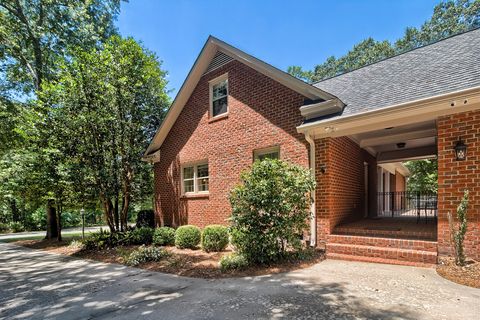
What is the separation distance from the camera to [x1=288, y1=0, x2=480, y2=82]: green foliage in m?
27.8

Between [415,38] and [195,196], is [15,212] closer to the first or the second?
[195,196]

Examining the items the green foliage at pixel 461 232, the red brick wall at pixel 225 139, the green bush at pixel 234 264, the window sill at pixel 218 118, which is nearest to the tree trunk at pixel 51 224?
the red brick wall at pixel 225 139

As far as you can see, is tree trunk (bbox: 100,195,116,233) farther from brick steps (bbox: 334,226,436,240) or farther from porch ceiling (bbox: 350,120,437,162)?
porch ceiling (bbox: 350,120,437,162)

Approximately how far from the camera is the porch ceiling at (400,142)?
26.4 feet

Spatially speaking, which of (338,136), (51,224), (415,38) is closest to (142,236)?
(338,136)

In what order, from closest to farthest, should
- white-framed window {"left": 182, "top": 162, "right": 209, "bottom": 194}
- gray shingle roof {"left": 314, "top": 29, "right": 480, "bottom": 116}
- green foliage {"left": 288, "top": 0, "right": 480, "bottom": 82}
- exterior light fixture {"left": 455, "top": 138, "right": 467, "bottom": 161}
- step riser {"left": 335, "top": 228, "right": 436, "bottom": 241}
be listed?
exterior light fixture {"left": 455, "top": 138, "right": 467, "bottom": 161} < gray shingle roof {"left": 314, "top": 29, "right": 480, "bottom": 116} < step riser {"left": 335, "top": 228, "right": 436, "bottom": 241} < white-framed window {"left": 182, "top": 162, "right": 209, "bottom": 194} < green foliage {"left": 288, "top": 0, "right": 480, "bottom": 82}

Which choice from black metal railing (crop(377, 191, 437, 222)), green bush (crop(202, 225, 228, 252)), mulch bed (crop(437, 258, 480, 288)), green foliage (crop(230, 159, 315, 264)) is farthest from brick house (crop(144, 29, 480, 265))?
green bush (crop(202, 225, 228, 252))

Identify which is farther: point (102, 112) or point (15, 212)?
point (15, 212)

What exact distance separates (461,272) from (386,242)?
4.57 ft

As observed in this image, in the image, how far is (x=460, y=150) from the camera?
494 cm

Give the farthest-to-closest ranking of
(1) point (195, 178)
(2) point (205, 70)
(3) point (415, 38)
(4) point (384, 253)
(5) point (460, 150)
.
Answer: (3) point (415, 38)
(1) point (195, 178)
(2) point (205, 70)
(4) point (384, 253)
(5) point (460, 150)

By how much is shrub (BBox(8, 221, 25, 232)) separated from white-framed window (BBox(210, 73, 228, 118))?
70.0 feet

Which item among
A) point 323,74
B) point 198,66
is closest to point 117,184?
point 198,66

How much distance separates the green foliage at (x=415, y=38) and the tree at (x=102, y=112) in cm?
2478
